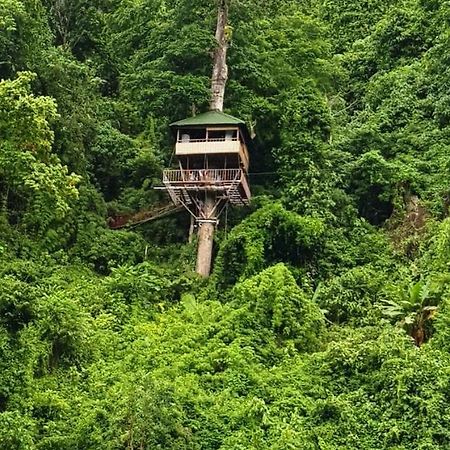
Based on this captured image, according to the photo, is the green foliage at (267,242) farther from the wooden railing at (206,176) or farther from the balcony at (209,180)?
the wooden railing at (206,176)

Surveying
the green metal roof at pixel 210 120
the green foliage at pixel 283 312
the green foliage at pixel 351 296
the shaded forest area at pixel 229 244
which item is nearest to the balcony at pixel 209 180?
the shaded forest area at pixel 229 244

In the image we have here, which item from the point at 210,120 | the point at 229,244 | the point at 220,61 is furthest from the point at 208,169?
the point at 220,61

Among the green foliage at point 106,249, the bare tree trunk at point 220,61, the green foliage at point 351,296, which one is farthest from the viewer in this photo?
the bare tree trunk at point 220,61

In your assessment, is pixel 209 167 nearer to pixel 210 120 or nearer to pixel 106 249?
pixel 210 120

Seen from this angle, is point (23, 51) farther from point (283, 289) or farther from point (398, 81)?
point (398, 81)

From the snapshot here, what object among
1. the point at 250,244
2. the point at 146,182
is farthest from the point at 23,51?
the point at 250,244

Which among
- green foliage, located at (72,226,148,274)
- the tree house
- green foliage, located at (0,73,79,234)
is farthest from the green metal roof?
green foliage, located at (0,73,79,234)

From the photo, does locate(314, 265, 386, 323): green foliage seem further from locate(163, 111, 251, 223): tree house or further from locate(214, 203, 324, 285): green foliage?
locate(163, 111, 251, 223): tree house
